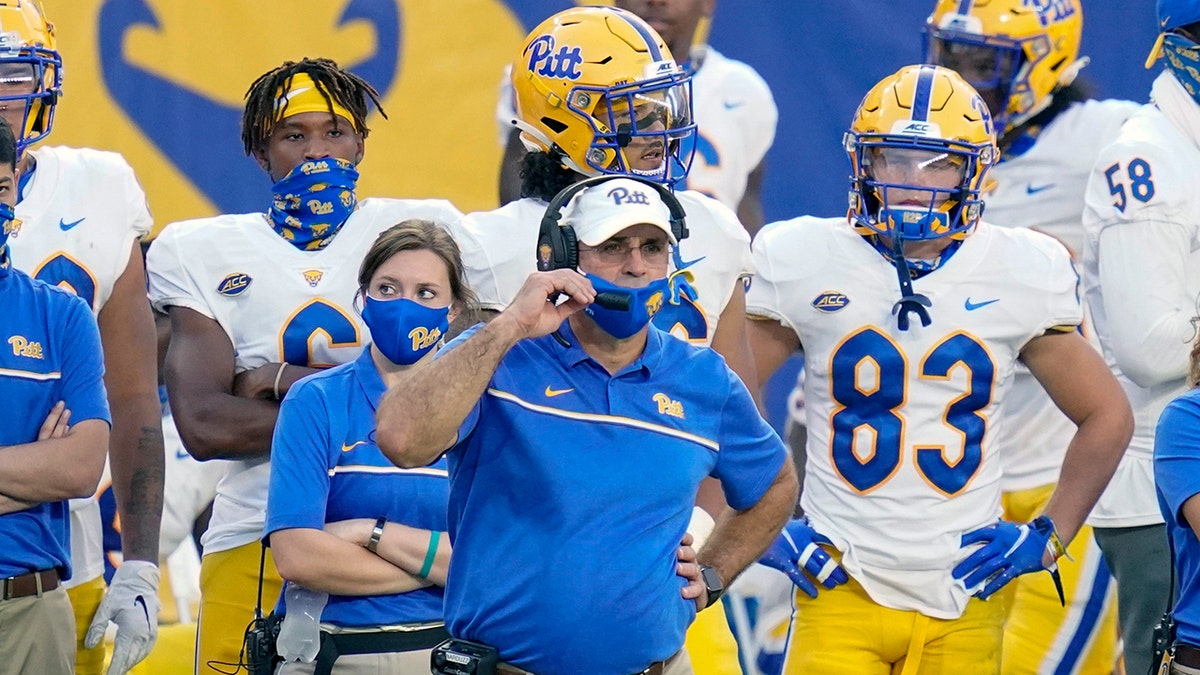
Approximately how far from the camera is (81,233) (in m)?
4.47

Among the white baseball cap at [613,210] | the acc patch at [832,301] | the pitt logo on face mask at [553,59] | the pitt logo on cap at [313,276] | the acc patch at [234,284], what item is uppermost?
the pitt logo on face mask at [553,59]

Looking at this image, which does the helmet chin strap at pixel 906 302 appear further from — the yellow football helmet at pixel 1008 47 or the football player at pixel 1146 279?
the yellow football helmet at pixel 1008 47

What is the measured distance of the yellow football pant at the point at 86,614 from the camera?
4.34 metres

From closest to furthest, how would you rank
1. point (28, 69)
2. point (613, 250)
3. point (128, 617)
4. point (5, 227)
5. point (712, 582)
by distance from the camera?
point (613, 250)
point (712, 582)
point (5, 227)
point (128, 617)
point (28, 69)

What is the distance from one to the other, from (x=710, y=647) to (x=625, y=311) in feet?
4.59

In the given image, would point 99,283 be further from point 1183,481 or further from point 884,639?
point 1183,481

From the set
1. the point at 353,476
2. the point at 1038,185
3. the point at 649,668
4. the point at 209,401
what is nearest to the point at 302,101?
the point at 209,401

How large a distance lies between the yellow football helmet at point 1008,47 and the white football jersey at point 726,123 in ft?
2.47

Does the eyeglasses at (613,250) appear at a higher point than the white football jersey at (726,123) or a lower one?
higher

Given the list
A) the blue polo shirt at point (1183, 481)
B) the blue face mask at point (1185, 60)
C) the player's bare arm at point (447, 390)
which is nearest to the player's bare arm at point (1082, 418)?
the blue polo shirt at point (1183, 481)

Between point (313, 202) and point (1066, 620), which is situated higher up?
point (313, 202)

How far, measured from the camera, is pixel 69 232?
4.46 meters

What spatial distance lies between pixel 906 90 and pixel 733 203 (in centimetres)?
180

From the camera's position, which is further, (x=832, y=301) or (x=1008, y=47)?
(x=1008, y=47)
